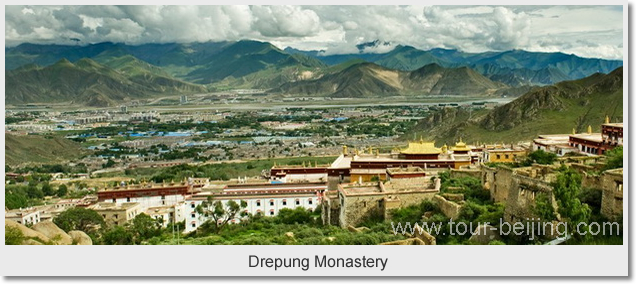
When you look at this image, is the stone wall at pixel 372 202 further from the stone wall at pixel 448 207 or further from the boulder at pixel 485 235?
the boulder at pixel 485 235

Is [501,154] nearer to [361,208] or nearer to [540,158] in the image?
[540,158]

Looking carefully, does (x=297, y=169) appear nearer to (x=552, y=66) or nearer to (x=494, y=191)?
(x=494, y=191)

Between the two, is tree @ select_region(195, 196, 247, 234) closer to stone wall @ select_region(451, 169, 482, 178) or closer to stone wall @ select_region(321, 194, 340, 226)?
stone wall @ select_region(321, 194, 340, 226)

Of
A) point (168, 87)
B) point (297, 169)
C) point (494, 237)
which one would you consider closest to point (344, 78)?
point (168, 87)

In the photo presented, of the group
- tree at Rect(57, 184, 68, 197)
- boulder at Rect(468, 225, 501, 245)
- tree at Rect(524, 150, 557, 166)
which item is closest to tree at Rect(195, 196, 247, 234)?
tree at Rect(524, 150, 557, 166)

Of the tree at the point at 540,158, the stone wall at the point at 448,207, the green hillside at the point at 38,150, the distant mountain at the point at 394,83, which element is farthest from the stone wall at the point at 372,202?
the distant mountain at the point at 394,83
